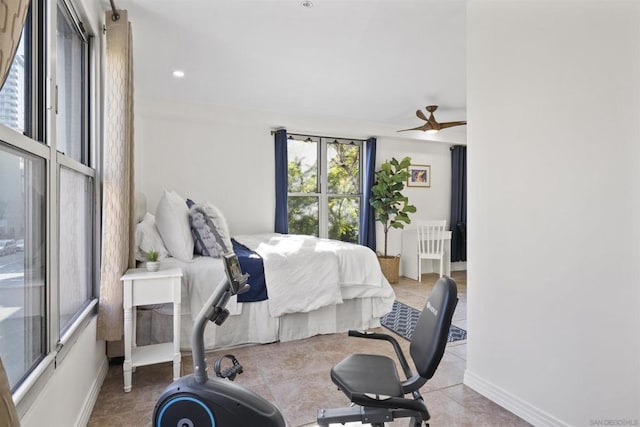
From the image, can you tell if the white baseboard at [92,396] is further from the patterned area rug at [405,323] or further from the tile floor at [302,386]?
the patterned area rug at [405,323]

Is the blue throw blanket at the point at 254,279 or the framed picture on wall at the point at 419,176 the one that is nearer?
the blue throw blanket at the point at 254,279

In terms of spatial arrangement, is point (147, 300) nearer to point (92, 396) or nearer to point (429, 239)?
point (92, 396)

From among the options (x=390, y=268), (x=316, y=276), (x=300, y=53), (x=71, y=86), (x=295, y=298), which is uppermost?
(x=300, y=53)

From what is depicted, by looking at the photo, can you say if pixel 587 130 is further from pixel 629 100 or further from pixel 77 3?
pixel 77 3

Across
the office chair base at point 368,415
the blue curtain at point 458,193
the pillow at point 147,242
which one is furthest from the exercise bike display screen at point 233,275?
the blue curtain at point 458,193

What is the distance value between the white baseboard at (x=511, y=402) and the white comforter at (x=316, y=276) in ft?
3.61

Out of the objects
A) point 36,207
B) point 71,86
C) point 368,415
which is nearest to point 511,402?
point 368,415

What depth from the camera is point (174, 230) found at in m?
2.74

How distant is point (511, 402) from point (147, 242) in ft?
8.62

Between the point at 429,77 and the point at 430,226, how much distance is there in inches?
104

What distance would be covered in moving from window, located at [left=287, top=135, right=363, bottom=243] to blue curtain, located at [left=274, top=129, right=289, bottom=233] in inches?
10.7

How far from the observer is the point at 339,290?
2.99 metres

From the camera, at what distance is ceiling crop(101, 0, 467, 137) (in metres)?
2.35

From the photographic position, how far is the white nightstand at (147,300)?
6.94 ft
